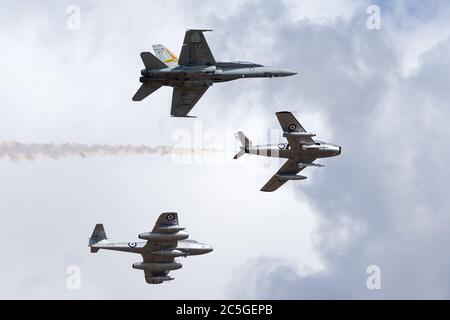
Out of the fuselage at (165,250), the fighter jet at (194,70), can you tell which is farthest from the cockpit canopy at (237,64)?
the fuselage at (165,250)

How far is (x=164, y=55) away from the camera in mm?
115312

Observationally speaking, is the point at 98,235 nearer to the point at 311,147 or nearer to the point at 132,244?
the point at 132,244

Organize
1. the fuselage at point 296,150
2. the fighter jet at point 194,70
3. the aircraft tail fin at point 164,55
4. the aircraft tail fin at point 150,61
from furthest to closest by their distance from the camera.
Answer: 1. the aircraft tail fin at point 164,55
2. the fuselage at point 296,150
3. the fighter jet at point 194,70
4. the aircraft tail fin at point 150,61

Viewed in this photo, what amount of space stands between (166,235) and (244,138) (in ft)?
39.3

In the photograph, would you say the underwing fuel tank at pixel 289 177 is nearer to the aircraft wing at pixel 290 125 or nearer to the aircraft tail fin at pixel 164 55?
the aircraft wing at pixel 290 125

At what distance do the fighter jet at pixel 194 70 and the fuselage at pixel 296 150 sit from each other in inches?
267

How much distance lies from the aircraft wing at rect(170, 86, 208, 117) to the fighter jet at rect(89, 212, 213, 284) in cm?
1105

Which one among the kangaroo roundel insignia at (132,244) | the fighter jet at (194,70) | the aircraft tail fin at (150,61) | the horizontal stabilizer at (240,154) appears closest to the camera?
the aircraft tail fin at (150,61)

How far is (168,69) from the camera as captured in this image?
10356 cm

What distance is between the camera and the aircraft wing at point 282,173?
111 meters

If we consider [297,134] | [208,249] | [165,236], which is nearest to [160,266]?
[208,249]
